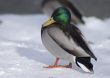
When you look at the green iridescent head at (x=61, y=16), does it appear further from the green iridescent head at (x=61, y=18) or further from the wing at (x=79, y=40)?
the wing at (x=79, y=40)

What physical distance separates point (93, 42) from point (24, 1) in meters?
3.76

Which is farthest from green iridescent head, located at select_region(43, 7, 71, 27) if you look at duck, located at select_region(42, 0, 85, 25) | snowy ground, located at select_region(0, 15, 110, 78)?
duck, located at select_region(42, 0, 85, 25)

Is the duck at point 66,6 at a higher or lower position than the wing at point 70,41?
higher

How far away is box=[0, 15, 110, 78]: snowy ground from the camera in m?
7.41

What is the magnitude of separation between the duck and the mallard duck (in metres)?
3.60

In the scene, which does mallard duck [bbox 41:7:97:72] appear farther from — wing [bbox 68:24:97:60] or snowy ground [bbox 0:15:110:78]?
snowy ground [bbox 0:15:110:78]

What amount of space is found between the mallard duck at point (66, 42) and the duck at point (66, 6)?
360cm

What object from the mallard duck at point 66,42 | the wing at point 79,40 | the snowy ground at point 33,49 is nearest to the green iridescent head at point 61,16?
the mallard duck at point 66,42

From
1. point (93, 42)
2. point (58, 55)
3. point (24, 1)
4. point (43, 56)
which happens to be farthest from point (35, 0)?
point (58, 55)

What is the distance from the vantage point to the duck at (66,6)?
11461 millimetres

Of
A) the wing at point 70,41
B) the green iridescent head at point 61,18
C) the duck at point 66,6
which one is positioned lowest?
the wing at point 70,41

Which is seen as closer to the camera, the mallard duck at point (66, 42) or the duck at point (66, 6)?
the mallard duck at point (66, 42)

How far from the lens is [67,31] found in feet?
24.8

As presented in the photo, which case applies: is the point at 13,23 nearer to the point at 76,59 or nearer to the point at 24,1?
the point at 24,1
